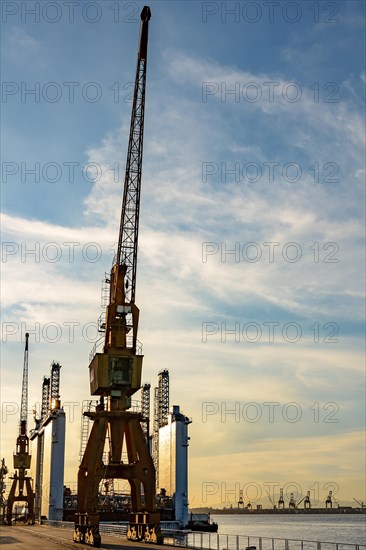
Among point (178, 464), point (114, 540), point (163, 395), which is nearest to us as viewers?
point (114, 540)

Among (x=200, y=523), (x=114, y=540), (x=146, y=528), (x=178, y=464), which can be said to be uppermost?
(x=178, y=464)

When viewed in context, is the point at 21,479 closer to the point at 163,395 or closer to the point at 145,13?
the point at 163,395

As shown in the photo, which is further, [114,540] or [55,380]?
[55,380]

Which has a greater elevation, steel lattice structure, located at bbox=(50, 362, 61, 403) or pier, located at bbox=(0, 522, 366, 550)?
steel lattice structure, located at bbox=(50, 362, 61, 403)

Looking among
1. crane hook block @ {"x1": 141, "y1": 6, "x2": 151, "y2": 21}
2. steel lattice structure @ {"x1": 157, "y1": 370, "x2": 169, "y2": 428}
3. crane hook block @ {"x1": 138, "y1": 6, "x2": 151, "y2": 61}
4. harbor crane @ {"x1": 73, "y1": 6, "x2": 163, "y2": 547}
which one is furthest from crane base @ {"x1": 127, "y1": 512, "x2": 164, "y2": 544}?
steel lattice structure @ {"x1": 157, "y1": 370, "x2": 169, "y2": 428}

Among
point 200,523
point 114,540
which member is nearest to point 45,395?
point 200,523

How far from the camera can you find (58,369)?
173 meters

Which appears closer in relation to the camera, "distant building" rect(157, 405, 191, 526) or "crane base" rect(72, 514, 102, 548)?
"crane base" rect(72, 514, 102, 548)

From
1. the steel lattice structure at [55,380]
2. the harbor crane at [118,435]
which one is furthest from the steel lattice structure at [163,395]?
the harbor crane at [118,435]

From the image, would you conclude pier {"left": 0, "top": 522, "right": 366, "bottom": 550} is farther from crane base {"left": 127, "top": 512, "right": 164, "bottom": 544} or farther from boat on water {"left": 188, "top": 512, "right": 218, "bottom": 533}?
boat on water {"left": 188, "top": 512, "right": 218, "bottom": 533}

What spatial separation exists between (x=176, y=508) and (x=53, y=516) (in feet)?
72.0

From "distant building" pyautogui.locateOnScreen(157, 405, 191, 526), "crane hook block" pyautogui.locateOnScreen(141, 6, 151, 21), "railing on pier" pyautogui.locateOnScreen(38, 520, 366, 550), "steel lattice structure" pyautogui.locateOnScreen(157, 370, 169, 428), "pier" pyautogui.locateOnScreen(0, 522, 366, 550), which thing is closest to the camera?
"railing on pier" pyautogui.locateOnScreen(38, 520, 366, 550)

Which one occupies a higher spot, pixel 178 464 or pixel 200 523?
pixel 178 464

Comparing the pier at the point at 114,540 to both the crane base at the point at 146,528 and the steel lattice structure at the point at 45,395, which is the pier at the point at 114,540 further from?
the steel lattice structure at the point at 45,395
